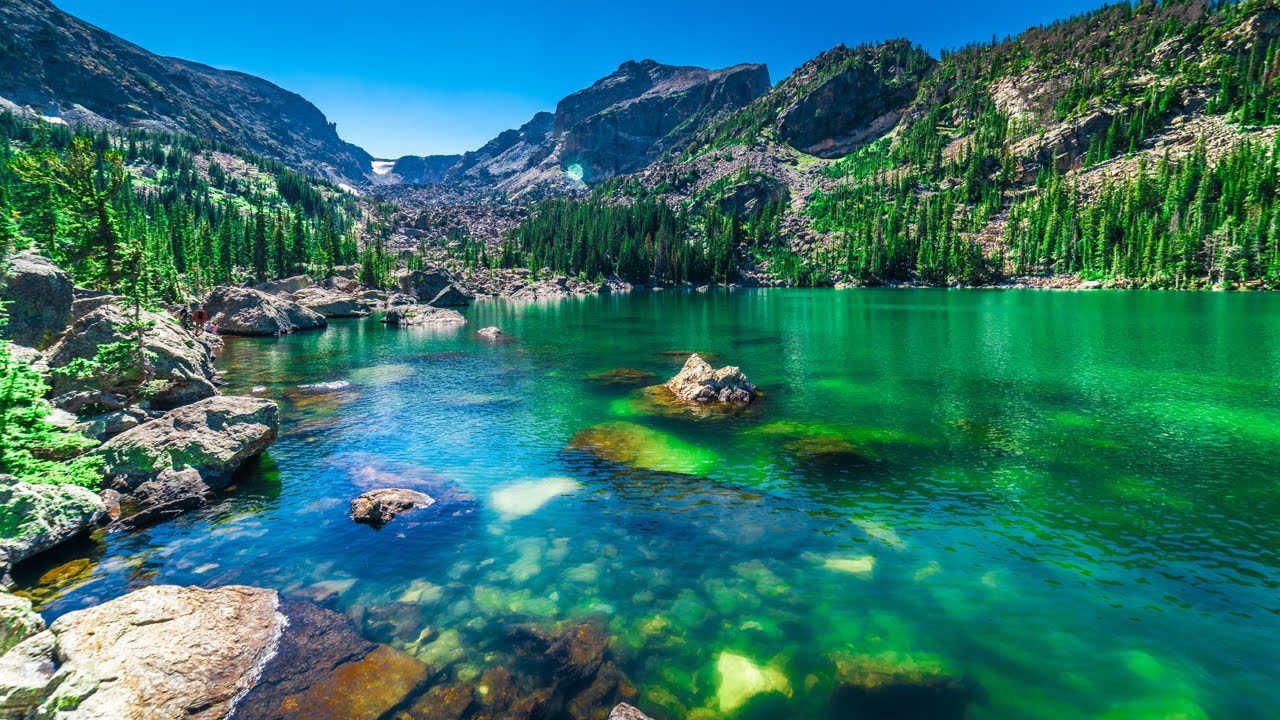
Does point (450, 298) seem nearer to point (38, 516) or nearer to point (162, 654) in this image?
point (38, 516)

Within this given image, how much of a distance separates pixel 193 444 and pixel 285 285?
387 ft

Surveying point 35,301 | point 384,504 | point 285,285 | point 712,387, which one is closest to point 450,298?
point 285,285

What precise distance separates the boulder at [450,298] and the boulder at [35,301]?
9594 centimetres

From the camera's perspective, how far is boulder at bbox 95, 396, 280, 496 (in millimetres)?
20016

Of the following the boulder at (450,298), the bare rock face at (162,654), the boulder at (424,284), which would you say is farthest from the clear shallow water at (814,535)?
the boulder at (424,284)

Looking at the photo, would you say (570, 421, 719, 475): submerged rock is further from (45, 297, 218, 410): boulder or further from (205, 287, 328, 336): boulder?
(205, 287, 328, 336): boulder

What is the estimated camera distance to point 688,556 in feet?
54.2

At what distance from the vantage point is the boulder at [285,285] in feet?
384

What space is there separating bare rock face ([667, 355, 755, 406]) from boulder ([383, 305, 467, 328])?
208ft

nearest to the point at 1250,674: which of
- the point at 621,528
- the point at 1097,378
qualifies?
the point at 621,528

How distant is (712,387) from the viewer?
35375 mm

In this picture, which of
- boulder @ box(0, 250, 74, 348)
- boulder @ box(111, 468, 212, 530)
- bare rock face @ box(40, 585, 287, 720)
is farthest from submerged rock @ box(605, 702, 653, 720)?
boulder @ box(0, 250, 74, 348)

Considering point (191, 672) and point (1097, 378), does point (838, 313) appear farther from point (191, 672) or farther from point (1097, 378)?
point (191, 672)

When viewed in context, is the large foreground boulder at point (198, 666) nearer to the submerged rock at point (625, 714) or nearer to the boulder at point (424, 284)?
the submerged rock at point (625, 714)
